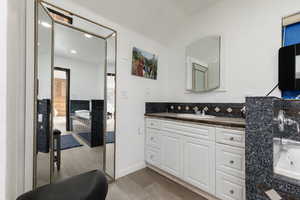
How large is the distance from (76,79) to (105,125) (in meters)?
0.74

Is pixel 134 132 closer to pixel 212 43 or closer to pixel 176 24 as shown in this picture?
pixel 212 43

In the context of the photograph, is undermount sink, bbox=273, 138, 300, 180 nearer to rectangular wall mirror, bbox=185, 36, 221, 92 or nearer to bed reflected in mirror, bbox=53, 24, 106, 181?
rectangular wall mirror, bbox=185, 36, 221, 92

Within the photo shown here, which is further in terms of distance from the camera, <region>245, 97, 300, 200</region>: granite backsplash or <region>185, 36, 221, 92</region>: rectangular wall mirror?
<region>185, 36, 221, 92</region>: rectangular wall mirror

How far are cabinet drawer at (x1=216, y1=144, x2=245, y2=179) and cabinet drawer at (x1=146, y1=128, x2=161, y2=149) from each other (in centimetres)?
87

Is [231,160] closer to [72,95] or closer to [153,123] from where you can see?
[153,123]

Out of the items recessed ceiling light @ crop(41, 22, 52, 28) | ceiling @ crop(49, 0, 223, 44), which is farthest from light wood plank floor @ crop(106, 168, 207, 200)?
ceiling @ crop(49, 0, 223, 44)

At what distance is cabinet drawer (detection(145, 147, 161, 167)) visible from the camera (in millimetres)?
1980

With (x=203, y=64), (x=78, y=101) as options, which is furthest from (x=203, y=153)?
(x=78, y=101)

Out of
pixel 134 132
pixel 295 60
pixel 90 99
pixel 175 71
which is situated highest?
pixel 175 71

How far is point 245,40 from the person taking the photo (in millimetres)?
1666

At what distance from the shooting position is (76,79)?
5.34 ft

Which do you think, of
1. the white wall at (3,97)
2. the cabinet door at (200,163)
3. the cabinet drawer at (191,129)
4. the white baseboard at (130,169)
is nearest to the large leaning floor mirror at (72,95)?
the white baseboard at (130,169)

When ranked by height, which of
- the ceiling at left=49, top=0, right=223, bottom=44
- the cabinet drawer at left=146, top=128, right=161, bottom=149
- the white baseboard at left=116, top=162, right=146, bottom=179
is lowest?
the white baseboard at left=116, top=162, right=146, bottom=179

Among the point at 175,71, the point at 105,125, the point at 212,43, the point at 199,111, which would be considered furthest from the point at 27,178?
the point at 212,43
